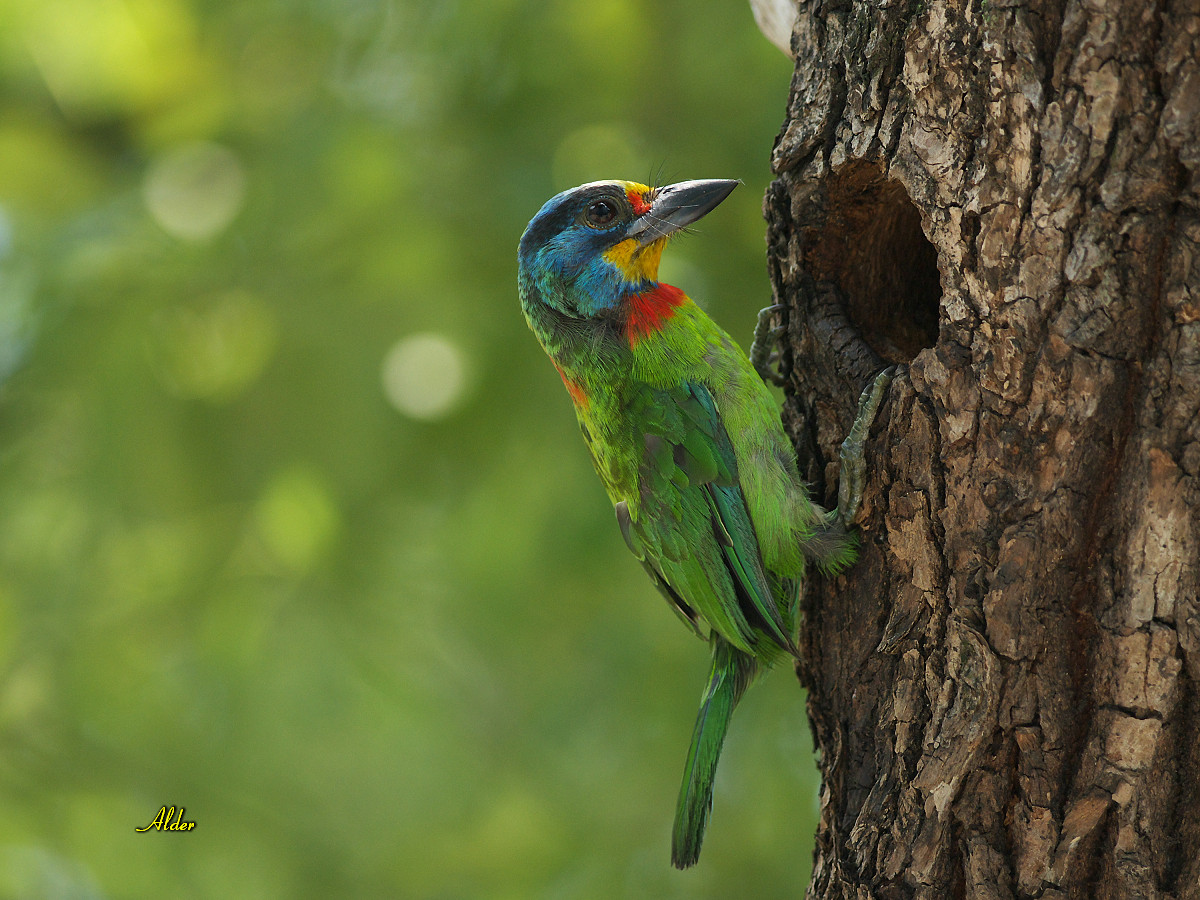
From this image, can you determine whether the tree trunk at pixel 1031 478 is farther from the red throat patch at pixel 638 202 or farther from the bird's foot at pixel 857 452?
the red throat patch at pixel 638 202

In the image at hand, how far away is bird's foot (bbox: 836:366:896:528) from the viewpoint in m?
2.11

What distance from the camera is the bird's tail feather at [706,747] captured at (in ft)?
7.84

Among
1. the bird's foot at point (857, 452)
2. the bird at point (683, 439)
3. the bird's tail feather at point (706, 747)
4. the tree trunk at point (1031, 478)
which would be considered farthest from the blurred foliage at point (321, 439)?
the tree trunk at point (1031, 478)

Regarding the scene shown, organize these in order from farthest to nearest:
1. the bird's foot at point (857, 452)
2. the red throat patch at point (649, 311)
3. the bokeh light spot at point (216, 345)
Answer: the bokeh light spot at point (216, 345)
the red throat patch at point (649, 311)
the bird's foot at point (857, 452)

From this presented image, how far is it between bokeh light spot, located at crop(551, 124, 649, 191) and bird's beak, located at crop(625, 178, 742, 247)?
57 centimetres

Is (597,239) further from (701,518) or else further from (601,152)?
(701,518)

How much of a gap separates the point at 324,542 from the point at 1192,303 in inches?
110

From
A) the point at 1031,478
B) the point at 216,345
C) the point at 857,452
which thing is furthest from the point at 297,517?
the point at 1031,478

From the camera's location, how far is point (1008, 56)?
174 centimetres

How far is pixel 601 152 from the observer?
347cm

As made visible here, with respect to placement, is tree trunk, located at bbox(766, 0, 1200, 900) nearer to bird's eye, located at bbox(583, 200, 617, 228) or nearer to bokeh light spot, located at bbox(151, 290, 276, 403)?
bird's eye, located at bbox(583, 200, 617, 228)

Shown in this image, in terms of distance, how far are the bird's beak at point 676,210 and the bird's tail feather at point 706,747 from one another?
1.27 m
